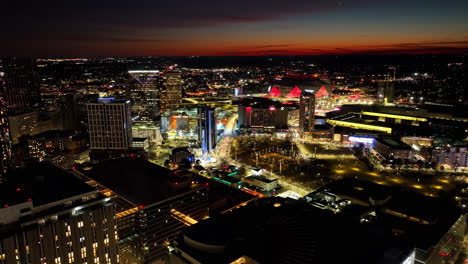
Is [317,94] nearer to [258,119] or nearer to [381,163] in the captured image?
[258,119]

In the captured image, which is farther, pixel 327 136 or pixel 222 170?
pixel 327 136

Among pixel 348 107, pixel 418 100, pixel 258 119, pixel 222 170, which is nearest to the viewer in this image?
pixel 222 170

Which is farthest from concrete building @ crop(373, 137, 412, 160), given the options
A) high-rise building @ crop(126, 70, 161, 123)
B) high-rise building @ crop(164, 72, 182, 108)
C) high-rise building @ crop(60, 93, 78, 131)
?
high-rise building @ crop(60, 93, 78, 131)

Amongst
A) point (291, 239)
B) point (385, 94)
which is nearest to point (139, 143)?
point (291, 239)

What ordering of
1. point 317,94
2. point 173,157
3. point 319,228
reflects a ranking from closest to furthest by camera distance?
point 319,228 → point 173,157 → point 317,94

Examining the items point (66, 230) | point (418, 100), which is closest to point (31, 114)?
point (66, 230)

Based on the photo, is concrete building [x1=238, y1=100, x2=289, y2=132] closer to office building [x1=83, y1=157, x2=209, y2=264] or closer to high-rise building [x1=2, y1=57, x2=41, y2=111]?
office building [x1=83, y1=157, x2=209, y2=264]
